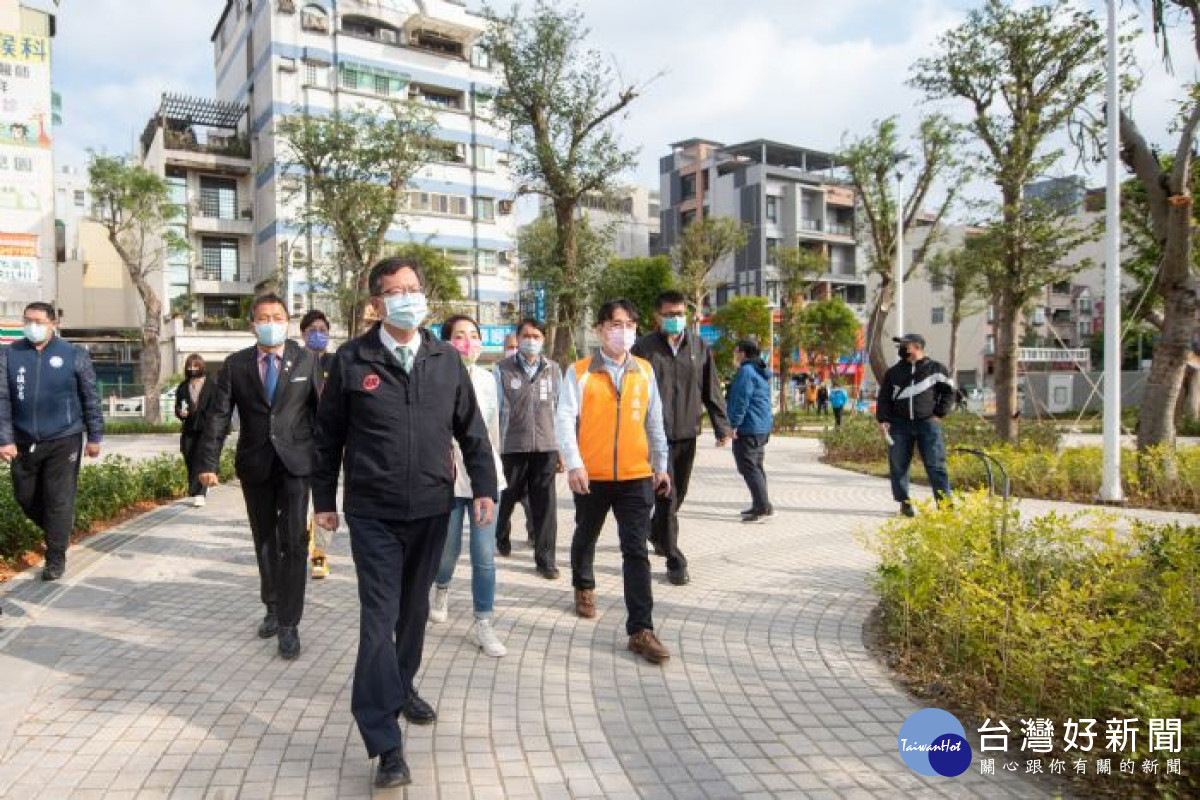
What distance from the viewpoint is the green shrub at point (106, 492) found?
6871 millimetres

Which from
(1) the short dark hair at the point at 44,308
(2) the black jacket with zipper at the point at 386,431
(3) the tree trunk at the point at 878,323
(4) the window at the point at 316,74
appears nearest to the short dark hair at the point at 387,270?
(2) the black jacket with zipper at the point at 386,431

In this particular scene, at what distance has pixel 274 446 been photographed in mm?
4824

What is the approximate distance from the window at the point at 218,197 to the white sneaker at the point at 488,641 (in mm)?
42172

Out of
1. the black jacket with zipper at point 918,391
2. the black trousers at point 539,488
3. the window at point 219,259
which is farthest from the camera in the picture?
the window at point 219,259

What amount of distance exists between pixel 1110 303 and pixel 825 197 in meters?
48.5

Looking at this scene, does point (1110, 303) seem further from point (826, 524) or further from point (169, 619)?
point (169, 619)

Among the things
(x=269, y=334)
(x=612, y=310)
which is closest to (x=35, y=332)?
(x=269, y=334)

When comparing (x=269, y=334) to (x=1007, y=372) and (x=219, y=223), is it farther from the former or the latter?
(x=219, y=223)

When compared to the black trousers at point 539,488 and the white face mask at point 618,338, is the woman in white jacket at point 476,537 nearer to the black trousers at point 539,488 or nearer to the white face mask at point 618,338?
the white face mask at point 618,338

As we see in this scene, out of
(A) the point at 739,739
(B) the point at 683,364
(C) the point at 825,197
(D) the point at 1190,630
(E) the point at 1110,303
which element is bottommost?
(A) the point at 739,739

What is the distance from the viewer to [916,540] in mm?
5281

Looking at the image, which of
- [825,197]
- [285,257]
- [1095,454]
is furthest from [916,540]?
[825,197]

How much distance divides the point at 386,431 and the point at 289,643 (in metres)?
1.96

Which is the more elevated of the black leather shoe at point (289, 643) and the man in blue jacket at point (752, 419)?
the man in blue jacket at point (752, 419)
